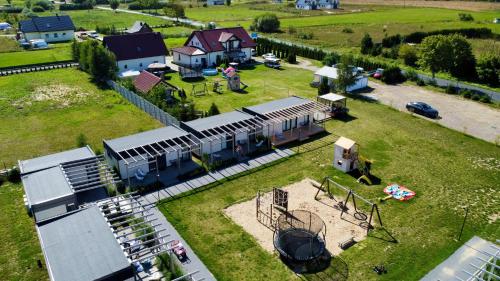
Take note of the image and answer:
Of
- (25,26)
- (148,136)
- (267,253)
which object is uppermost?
(25,26)

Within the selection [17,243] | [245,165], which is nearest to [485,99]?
[245,165]

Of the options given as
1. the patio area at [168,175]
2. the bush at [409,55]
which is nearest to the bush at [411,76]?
the bush at [409,55]

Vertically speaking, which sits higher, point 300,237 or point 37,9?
point 37,9

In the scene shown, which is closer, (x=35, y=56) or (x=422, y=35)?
(x=35, y=56)

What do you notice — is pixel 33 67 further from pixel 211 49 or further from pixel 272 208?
pixel 272 208

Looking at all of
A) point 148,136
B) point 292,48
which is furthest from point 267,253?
point 292,48

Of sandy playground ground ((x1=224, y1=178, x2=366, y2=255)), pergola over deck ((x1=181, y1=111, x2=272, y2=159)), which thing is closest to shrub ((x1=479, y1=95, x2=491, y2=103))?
pergola over deck ((x1=181, y1=111, x2=272, y2=159))

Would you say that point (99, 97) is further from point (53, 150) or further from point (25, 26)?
point (25, 26)
